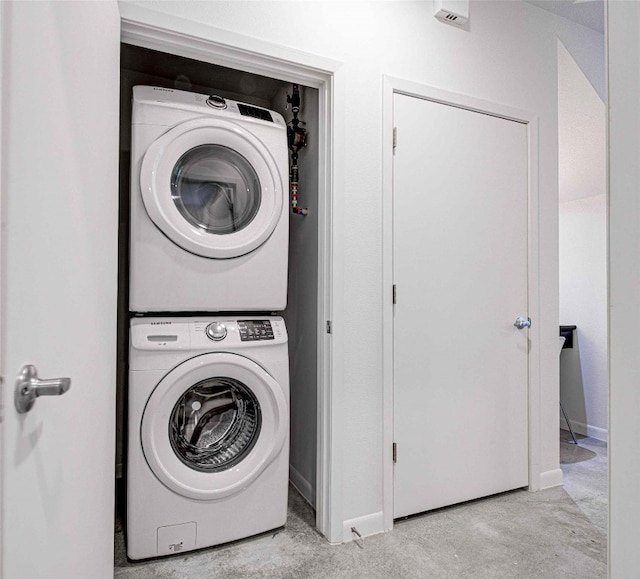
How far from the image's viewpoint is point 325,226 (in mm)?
1881

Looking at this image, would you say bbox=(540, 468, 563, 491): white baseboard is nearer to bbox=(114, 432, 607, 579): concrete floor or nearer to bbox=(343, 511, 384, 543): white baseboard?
bbox=(114, 432, 607, 579): concrete floor

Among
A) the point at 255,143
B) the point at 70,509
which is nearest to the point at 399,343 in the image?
the point at 255,143

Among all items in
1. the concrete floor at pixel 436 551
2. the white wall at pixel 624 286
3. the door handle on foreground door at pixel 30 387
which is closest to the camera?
the white wall at pixel 624 286

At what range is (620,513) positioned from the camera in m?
0.54

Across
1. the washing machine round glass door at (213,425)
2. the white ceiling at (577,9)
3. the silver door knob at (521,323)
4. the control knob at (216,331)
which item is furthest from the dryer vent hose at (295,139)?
the white ceiling at (577,9)

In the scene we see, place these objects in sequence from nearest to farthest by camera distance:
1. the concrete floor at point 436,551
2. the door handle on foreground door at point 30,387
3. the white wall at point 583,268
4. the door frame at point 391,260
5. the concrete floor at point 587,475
A: the door handle on foreground door at point 30,387, the concrete floor at point 436,551, the door frame at point 391,260, the concrete floor at point 587,475, the white wall at point 583,268

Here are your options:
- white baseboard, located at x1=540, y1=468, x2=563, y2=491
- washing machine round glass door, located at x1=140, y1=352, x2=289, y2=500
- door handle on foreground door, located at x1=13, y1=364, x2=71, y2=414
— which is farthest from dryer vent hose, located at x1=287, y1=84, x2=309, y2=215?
white baseboard, located at x1=540, y1=468, x2=563, y2=491

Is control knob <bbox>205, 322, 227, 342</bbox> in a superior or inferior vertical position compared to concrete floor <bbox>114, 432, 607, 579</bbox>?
superior

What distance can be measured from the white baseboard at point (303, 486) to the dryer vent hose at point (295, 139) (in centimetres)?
141

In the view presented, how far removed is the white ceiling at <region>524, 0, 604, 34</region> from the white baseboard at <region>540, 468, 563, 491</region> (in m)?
2.55

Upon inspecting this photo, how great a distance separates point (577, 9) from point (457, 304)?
1.81 meters

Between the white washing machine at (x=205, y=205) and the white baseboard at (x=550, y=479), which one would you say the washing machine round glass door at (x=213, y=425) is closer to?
the white washing machine at (x=205, y=205)

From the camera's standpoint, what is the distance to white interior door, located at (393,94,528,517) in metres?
2.02

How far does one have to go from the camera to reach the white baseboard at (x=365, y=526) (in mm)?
1832
